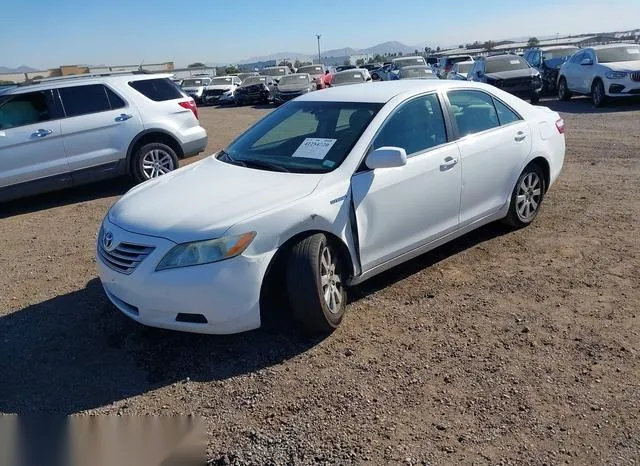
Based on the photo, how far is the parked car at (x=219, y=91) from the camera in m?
32.5

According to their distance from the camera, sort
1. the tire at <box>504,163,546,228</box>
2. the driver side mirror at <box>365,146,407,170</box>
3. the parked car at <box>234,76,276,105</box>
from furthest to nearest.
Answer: the parked car at <box>234,76,276,105</box>
the tire at <box>504,163,546,228</box>
the driver side mirror at <box>365,146,407,170</box>

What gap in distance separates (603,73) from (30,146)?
14365 mm

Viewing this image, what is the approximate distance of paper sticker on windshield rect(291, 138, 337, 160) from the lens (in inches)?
174

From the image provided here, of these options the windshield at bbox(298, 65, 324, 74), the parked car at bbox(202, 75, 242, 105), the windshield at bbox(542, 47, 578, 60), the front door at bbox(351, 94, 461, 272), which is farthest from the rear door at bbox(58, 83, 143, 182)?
the parked car at bbox(202, 75, 242, 105)

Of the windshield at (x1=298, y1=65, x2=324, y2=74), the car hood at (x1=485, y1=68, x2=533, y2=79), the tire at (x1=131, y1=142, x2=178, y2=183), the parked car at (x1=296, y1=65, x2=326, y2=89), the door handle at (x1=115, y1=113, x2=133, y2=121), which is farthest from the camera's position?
the windshield at (x1=298, y1=65, x2=324, y2=74)

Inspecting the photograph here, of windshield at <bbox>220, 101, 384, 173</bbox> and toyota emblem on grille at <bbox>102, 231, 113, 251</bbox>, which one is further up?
windshield at <bbox>220, 101, 384, 173</bbox>

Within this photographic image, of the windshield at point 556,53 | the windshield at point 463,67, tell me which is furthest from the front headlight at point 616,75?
the windshield at point 463,67

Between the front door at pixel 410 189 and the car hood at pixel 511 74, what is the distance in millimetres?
13520

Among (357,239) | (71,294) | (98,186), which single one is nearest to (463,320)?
(357,239)

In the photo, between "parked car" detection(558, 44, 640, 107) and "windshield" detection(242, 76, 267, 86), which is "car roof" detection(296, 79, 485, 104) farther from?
"windshield" detection(242, 76, 267, 86)

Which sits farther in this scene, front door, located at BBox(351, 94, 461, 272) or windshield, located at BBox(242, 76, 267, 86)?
windshield, located at BBox(242, 76, 267, 86)

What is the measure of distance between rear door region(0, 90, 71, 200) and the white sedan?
159 inches

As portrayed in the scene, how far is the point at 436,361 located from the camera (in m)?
3.65

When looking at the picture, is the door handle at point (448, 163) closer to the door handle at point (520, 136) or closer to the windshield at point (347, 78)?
the door handle at point (520, 136)
